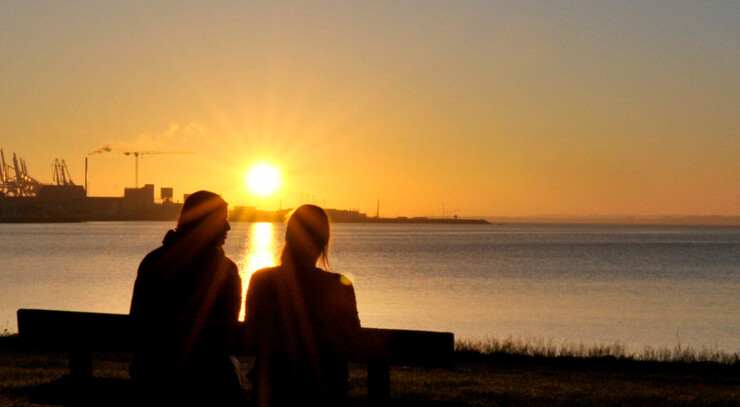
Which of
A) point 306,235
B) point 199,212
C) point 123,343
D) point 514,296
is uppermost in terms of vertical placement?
point 199,212

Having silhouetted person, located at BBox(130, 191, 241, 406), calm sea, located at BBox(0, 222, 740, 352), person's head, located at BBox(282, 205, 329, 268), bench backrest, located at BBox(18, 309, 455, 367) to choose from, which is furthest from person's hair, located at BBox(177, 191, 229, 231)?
calm sea, located at BBox(0, 222, 740, 352)

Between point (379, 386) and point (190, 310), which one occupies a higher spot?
point (190, 310)

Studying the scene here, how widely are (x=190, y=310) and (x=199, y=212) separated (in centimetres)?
54

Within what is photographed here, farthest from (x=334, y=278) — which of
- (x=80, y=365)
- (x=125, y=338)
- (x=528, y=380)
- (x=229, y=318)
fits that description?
(x=528, y=380)

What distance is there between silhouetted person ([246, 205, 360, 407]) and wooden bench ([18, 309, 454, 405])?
102 millimetres

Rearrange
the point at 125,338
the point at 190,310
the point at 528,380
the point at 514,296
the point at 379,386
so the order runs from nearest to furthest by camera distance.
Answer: the point at 379,386 < the point at 190,310 < the point at 125,338 < the point at 528,380 < the point at 514,296

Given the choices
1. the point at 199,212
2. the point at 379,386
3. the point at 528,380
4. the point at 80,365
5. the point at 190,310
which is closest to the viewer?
the point at 379,386

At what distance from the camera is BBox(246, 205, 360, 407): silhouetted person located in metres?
5.03

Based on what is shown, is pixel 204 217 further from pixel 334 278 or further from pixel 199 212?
pixel 334 278

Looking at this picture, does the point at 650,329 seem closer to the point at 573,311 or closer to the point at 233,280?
the point at 573,311

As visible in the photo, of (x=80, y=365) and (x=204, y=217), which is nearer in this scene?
(x=204, y=217)

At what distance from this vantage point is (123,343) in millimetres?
5492

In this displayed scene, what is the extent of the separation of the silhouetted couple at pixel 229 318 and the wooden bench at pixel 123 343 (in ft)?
0.35

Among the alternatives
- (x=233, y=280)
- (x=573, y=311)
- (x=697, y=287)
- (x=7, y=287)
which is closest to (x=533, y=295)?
(x=573, y=311)
